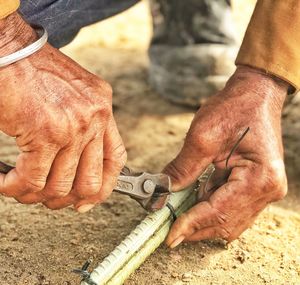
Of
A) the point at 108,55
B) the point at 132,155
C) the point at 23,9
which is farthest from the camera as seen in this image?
the point at 108,55

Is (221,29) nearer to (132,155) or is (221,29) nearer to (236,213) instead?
(132,155)

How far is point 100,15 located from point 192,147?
1.90 feet

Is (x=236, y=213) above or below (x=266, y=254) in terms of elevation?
above

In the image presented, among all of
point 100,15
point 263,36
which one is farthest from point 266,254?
point 100,15

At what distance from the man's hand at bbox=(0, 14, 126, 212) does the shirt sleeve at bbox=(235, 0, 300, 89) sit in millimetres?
503

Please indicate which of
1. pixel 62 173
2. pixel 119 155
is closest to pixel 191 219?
pixel 119 155

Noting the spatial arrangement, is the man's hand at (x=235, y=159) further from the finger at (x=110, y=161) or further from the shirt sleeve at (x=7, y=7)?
the shirt sleeve at (x=7, y=7)

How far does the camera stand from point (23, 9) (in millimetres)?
1652

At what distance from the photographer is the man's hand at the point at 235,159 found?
163 centimetres

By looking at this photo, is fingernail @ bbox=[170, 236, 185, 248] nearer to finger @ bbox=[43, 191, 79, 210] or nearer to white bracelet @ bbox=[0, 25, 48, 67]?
finger @ bbox=[43, 191, 79, 210]

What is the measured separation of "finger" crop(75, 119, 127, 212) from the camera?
139cm

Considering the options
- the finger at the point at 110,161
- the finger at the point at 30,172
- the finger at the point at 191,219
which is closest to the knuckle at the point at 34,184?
the finger at the point at 30,172

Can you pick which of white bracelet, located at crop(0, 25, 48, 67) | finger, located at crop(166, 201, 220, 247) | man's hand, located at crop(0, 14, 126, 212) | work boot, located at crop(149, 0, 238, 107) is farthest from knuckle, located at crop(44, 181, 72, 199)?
work boot, located at crop(149, 0, 238, 107)

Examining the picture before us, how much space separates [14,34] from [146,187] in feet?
1.60
